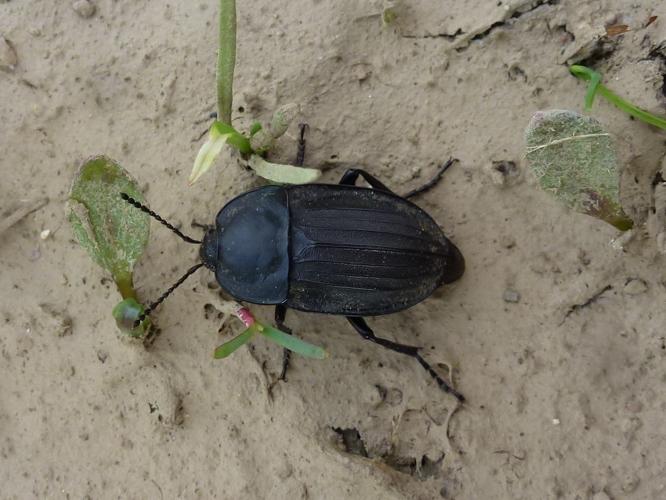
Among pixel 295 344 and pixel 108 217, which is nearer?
pixel 295 344

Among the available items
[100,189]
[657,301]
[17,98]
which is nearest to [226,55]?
[100,189]

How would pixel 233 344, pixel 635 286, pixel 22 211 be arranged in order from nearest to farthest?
pixel 233 344
pixel 635 286
pixel 22 211

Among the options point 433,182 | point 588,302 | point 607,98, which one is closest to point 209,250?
point 433,182

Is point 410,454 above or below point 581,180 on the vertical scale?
below

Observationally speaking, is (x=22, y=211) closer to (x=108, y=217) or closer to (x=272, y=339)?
(x=108, y=217)

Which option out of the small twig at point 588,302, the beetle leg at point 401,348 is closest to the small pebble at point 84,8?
the beetle leg at point 401,348

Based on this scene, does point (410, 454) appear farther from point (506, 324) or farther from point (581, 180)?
point (581, 180)
